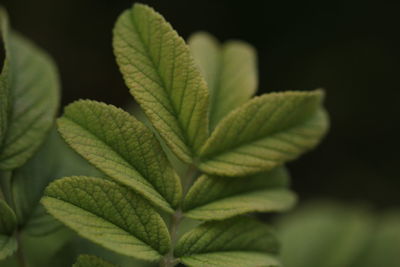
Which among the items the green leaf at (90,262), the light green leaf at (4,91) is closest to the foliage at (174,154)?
the green leaf at (90,262)

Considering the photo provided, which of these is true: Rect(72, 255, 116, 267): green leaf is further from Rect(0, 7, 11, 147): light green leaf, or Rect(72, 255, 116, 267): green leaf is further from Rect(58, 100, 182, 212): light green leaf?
Rect(0, 7, 11, 147): light green leaf

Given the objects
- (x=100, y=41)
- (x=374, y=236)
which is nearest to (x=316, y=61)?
(x=100, y=41)

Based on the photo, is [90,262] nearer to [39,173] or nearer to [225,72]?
[39,173]

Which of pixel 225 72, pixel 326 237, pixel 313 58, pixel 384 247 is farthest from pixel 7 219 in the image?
pixel 313 58

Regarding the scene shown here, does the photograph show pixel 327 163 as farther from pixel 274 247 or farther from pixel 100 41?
pixel 274 247

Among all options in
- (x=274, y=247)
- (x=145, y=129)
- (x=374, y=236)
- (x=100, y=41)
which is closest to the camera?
(x=145, y=129)
